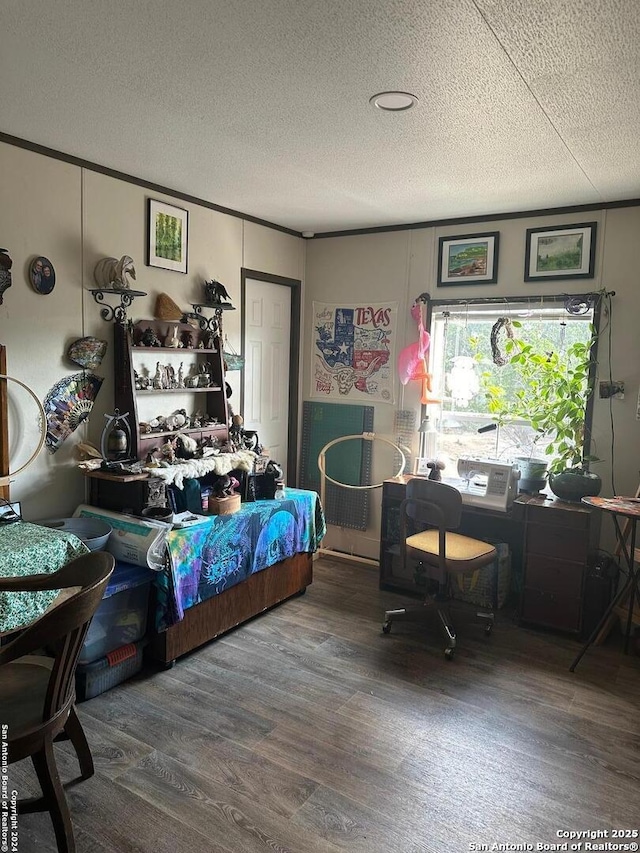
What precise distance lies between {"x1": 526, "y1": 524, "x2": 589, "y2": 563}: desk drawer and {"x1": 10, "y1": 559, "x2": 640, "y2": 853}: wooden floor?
48 cm

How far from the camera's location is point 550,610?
3.36 m

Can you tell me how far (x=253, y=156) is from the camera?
286cm

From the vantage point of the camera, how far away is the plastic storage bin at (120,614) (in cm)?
262

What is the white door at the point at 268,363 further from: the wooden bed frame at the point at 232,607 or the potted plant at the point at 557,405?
the potted plant at the point at 557,405

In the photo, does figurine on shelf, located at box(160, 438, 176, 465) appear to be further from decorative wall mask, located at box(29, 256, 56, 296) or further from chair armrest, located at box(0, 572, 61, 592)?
chair armrest, located at box(0, 572, 61, 592)

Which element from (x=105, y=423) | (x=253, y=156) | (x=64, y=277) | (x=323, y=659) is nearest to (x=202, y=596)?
(x=323, y=659)

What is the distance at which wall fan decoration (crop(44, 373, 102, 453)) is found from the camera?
2975mm

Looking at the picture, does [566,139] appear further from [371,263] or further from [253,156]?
[371,263]

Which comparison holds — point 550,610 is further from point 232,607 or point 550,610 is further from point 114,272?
point 114,272

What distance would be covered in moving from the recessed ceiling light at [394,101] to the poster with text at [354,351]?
2082mm

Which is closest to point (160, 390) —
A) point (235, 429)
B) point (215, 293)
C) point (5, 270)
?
point (235, 429)

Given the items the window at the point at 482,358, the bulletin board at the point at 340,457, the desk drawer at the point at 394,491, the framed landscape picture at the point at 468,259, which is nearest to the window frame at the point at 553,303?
the window at the point at 482,358

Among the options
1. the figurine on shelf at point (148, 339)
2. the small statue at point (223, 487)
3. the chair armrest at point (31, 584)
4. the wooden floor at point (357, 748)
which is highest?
the figurine on shelf at point (148, 339)

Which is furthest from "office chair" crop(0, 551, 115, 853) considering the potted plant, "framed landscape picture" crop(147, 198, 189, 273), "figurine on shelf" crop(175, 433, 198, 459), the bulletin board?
the bulletin board
